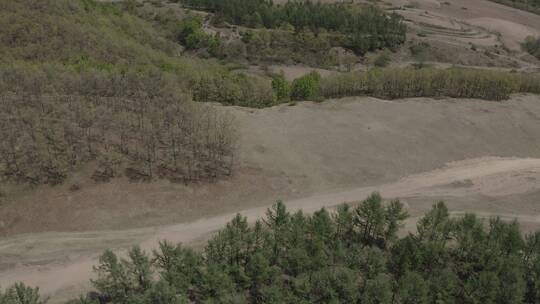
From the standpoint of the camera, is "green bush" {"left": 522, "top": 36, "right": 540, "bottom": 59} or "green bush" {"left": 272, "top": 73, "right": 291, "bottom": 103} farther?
"green bush" {"left": 522, "top": 36, "right": 540, "bottom": 59}

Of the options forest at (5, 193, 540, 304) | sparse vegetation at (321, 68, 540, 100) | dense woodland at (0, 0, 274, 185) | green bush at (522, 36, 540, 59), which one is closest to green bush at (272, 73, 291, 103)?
dense woodland at (0, 0, 274, 185)

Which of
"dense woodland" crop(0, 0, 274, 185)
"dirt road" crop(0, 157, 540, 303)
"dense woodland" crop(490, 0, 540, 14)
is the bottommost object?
"dirt road" crop(0, 157, 540, 303)

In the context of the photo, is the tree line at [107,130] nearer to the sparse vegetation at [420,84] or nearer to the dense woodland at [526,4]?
the sparse vegetation at [420,84]

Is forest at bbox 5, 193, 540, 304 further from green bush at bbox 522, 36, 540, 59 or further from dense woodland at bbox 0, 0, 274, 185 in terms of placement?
green bush at bbox 522, 36, 540, 59

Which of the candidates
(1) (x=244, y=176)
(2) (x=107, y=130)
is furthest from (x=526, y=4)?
(2) (x=107, y=130)

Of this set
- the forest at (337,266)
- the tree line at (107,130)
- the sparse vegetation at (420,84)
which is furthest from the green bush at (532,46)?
the tree line at (107,130)
